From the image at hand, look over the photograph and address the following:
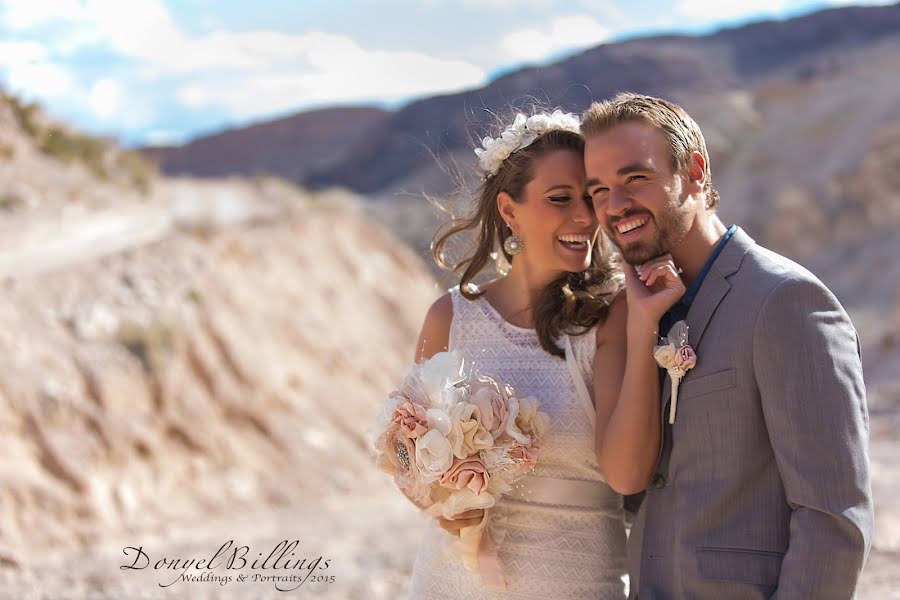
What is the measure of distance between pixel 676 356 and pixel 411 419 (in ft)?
2.66

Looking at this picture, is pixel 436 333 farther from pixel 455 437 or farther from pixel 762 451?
pixel 762 451

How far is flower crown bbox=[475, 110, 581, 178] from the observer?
3.27m

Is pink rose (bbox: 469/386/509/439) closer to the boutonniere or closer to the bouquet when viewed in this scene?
the bouquet

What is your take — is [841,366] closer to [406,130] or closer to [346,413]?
[346,413]

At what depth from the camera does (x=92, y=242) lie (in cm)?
1304

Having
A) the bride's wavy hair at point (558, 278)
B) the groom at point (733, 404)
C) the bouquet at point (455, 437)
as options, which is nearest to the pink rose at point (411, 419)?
the bouquet at point (455, 437)

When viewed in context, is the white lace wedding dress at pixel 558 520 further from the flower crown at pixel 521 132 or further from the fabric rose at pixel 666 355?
the flower crown at pixel 521 132

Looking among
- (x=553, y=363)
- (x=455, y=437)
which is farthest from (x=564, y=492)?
A: (x=455, y=437)

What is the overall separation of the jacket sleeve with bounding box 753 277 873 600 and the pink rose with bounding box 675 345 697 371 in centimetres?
20

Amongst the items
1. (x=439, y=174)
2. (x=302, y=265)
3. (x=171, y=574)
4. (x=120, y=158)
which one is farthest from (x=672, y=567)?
(x=439, y=174)

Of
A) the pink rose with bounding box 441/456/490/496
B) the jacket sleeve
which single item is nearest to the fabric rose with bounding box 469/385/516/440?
the pink rose with bounding box 441/456/490/496

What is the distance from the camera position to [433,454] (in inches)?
109

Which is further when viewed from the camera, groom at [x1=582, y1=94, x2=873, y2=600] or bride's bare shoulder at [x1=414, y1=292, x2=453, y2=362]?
bride's bare shoulder at [x1=414, y1=292, x2=453, y2=362]

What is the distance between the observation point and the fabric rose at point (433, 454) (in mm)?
2754
